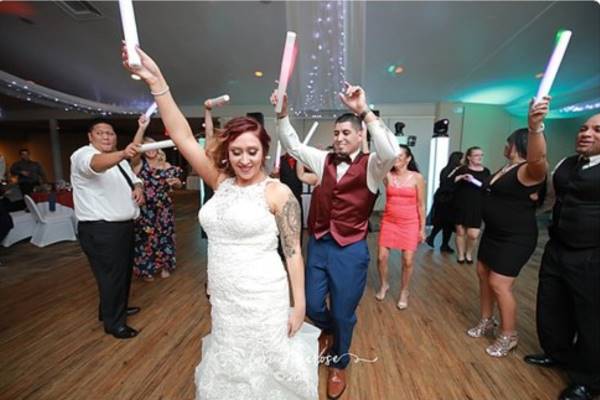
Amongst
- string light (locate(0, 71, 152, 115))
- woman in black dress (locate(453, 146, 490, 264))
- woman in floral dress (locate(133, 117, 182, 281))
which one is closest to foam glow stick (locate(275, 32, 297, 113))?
woman in floral dress (locate(133, 117, 182, 281))

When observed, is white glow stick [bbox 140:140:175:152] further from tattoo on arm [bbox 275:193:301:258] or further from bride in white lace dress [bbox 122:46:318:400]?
tattoo on arm [bbox 275:193:301:258]

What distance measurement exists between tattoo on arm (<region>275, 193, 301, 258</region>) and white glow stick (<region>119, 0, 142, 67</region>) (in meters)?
0.64

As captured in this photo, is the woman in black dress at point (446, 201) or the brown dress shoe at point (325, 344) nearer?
the brown dress shoe at point (325, 344)

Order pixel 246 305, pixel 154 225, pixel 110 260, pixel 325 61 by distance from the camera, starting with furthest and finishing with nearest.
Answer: pixel 154 225 < pixel 325 61 < pixel 110 260 < pixel 246 305

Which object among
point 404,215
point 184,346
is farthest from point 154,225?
point 404,215

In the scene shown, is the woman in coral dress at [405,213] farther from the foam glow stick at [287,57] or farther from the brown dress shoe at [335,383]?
the foam glow stick at [287,57]

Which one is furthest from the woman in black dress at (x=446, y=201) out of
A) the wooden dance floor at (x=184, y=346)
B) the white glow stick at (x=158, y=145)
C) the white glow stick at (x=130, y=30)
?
the white glow stick at (x=130, y=30)

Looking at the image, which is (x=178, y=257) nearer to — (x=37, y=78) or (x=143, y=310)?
(x=143, y=310)

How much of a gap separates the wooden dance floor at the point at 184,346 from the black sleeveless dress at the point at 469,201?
0.78m

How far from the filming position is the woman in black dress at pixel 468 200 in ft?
11.5

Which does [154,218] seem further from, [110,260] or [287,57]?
[287,57]

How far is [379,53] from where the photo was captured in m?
4.52

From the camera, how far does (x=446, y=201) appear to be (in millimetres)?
3852

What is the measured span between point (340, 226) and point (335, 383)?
91 centimetres
